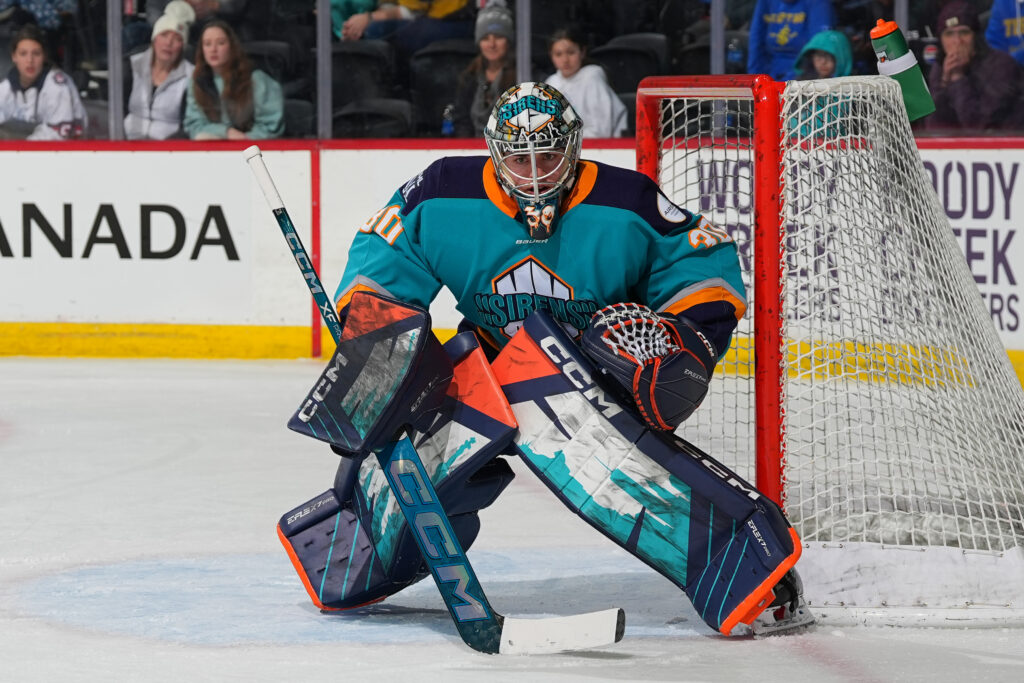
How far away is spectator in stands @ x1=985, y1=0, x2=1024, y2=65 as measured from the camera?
603cm

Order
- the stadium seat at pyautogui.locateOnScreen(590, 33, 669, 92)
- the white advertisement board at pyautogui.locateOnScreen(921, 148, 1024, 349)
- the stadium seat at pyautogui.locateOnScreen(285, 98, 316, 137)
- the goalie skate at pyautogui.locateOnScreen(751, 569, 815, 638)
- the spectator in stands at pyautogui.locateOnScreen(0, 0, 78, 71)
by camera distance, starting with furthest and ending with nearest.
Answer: the spectator in stands at pyautogui.locateOnScreen(0, 0, 78, 71) < the stadium seat at pyautogui.locateOnScreen(285, 98, 316, 137) < the stadium seat at pyautogui.locateOnScreen(590, 33, 669, 92) < the white advertisement board at pyautogui.locateOnScreen(921, 148, 1024, 349) < the goalie skate at pyautogui.locateOnScreen(751, 569, 815, 638)

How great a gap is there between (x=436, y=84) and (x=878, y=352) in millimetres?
3737

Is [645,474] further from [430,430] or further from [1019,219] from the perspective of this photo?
[1019,219]

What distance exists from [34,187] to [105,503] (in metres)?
3.02

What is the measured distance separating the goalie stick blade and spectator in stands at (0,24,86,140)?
15.3 feet

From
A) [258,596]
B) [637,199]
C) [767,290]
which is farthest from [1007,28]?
[258,596]

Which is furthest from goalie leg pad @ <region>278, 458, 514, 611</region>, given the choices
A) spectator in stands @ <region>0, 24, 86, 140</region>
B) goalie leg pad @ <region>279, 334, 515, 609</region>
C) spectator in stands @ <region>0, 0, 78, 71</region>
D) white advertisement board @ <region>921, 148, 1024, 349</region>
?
spectator in stands @ <region>0, 0, 78, 71</region>

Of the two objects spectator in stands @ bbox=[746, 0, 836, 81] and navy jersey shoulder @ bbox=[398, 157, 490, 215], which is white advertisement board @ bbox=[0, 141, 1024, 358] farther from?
navy jersey shoulder @ bbox=[398, 157, 490, 215]

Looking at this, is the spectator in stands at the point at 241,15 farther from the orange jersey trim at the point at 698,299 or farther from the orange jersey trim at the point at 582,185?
the orange jersey trim at the point at 698,299

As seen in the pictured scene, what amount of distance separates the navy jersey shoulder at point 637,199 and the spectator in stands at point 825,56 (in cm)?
355

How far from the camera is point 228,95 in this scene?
673cm

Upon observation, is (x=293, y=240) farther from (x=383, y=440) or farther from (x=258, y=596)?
(x=258, y=596)

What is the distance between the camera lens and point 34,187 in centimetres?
670

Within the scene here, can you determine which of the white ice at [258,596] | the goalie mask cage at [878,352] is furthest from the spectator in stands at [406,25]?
the goalie mask cage at [878,352]
